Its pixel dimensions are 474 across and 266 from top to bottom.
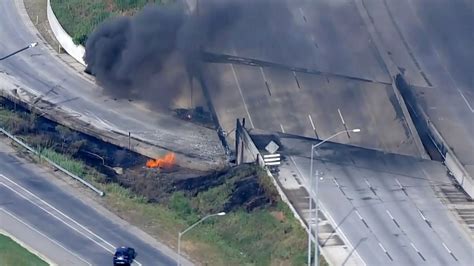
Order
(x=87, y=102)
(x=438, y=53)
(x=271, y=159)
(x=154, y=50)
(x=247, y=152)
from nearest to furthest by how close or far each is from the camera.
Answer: (x=271, y=159) → (x=247, y=152) → (x=154, y=50) → (x=87, y=102) → (x=438, y=53)

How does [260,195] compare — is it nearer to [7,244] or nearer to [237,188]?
[237,188]

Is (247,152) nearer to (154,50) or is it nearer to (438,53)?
(154,50)

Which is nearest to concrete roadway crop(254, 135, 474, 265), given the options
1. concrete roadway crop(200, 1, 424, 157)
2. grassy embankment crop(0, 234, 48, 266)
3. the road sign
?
the road sign

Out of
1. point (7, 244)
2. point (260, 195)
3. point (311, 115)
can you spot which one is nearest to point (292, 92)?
point (311, 115)

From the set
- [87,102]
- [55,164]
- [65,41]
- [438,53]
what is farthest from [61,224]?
[438,53]

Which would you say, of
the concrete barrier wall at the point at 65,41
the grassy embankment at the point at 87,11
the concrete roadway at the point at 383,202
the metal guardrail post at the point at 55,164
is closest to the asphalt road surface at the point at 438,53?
the concrete roadway at the point at 383,202
